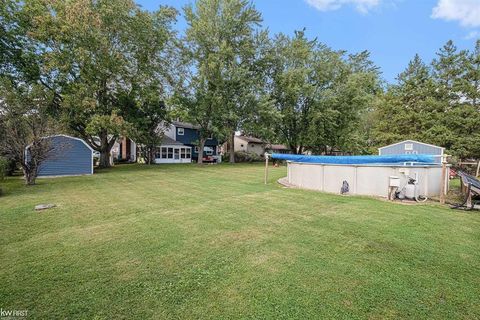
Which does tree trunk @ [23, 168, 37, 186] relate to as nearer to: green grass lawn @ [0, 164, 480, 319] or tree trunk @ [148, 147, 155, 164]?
green grass lawn @ [0, 164, 480, 319]

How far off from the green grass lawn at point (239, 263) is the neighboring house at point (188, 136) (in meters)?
26.9

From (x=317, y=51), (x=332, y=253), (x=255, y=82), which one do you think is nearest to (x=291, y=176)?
(x=332, y=253)

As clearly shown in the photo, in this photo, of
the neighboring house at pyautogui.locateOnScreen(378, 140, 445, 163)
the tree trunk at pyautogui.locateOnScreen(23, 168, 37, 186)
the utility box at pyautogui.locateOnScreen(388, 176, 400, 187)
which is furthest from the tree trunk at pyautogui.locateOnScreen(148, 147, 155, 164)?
the utility box at pyautogui.locateOnScreen(388, 176, 400, 187)

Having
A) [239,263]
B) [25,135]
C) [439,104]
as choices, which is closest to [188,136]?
[25,135]

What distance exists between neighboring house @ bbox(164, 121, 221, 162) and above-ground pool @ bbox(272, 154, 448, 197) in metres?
23.2

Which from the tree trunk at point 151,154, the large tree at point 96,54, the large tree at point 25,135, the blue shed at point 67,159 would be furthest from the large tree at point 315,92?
the large tree at point 25,135

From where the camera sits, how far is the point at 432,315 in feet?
8.92

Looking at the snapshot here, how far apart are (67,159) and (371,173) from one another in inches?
655

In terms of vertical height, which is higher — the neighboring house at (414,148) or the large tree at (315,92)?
the large tree at (315,92)

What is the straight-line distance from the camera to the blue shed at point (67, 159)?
14.8 metres

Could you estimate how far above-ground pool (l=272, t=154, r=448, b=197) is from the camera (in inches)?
361

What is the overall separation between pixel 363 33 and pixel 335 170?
14.1m

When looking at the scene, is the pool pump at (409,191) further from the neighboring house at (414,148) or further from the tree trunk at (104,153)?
the tree trunk at (104,153)

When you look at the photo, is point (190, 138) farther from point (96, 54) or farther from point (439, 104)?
point (439, 104)
